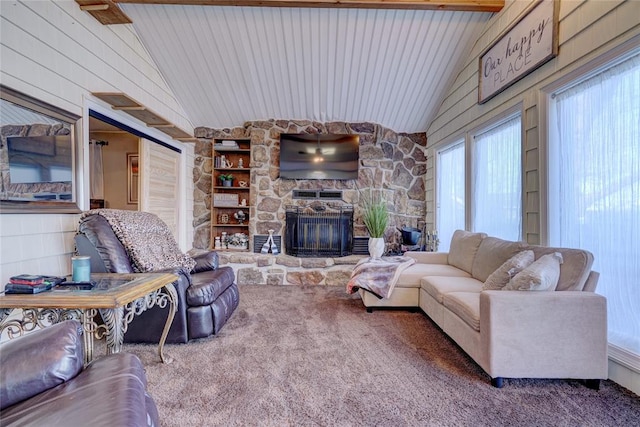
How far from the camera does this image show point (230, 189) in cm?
523

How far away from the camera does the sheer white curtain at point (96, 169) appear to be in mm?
5414

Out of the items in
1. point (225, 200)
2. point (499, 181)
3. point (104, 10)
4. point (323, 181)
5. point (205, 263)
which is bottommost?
point (205, 263)

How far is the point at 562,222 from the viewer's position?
8.03 ft

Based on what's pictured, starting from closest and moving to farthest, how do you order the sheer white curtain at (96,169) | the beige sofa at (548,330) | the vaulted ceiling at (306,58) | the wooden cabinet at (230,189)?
the beige sofa at (548,330) → the vaulted ceiling at (306,58) → the wooden cabinet at (230,189) → the sheer white curtain at (96,169)

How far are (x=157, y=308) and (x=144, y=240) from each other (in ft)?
1.98

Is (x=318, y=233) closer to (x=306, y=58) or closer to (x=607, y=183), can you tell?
(x=306, y=58)

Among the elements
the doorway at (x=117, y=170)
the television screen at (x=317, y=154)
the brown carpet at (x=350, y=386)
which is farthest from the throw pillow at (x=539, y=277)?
the doorway at (x=117, y=170)

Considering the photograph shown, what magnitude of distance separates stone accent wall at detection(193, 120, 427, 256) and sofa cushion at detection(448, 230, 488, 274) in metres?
1.50

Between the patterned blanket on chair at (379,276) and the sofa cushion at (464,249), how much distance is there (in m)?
0.49

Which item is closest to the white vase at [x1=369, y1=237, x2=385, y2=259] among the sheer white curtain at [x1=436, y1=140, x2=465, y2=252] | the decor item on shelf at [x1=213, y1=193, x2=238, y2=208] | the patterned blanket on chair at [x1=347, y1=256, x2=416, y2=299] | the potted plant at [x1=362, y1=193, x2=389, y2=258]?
the potted plant at [x1=362, y1=193, x2=389, y2=258]

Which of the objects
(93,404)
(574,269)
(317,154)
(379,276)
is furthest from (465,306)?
(317,154)

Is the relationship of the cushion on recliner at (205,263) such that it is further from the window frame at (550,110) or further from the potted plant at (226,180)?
the window frame at (550,110)

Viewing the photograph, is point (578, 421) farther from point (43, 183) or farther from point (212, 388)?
point (43, 183)

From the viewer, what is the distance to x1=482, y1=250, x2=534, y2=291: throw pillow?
2203mm
